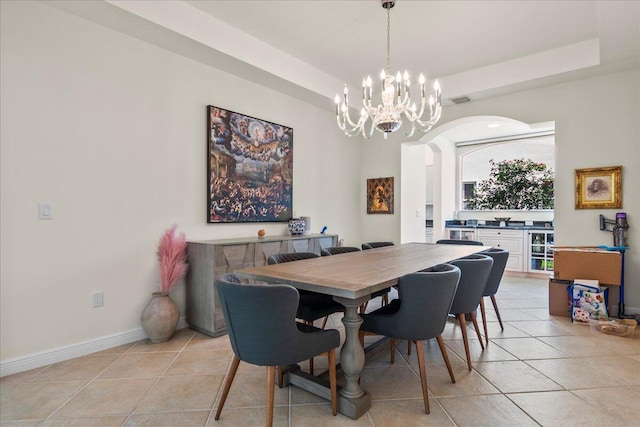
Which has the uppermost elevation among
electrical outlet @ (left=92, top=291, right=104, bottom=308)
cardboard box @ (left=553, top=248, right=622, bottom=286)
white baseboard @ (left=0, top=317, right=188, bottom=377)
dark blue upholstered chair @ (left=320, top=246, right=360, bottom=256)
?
dark blue upholstered chair @ (left=320, top=246, right=360, bottom=256)

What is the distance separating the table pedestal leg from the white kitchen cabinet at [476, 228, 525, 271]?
5.28 metres

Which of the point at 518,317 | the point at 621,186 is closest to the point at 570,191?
the point at 621,186

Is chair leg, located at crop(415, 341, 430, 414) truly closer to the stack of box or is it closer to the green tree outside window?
the stack of box

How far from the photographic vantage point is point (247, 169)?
3.95 m

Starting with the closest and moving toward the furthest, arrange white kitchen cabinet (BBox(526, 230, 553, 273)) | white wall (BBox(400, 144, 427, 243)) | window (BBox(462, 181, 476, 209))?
white wall (BBox(400, 144, 427, 243)), white kitchen cabinet (BBox(526, 230, 553, 273)), window (BBox(462, 181, 476, 209))

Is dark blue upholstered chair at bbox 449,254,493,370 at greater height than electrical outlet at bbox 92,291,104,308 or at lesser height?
greater

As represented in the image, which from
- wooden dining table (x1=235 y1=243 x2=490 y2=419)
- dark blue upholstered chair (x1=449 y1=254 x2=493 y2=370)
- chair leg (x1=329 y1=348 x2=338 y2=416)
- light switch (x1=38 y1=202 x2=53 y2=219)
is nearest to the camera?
wooden dining table (x1=235 y1=243 x2=490 y2=419)

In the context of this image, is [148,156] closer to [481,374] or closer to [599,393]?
[481,374]

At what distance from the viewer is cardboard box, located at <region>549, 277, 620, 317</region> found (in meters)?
3.68

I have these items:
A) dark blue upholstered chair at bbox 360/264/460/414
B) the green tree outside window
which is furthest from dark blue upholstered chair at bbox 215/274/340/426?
the green tree outside window

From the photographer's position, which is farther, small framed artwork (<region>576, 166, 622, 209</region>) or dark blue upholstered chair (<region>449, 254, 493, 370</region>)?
small framed artwork (<region>576, 166, 622, 209</region>)

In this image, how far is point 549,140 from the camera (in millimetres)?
6453

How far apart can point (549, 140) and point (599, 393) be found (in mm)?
5641

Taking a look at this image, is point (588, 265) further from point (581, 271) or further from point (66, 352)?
point (66, 352)
